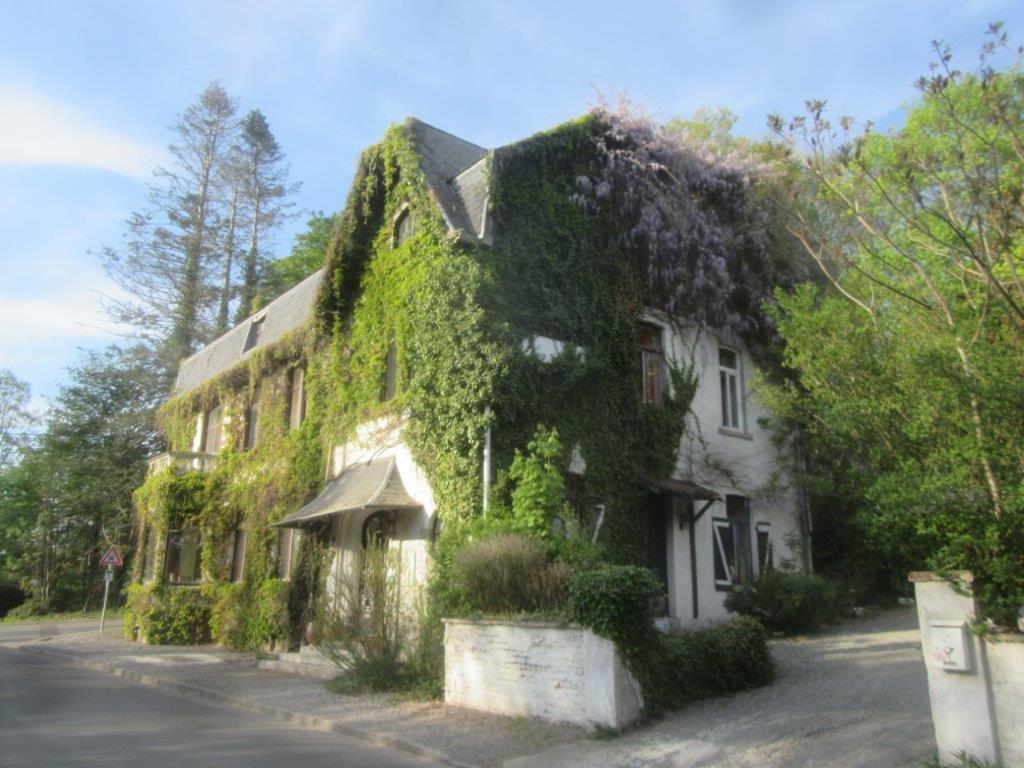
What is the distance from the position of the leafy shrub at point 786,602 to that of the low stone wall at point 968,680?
9017 millimetres

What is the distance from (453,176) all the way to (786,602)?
1039 cm

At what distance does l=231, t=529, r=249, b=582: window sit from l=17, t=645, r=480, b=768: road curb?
4.13 m

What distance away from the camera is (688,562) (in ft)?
55.8

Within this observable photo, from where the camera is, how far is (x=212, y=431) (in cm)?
2628

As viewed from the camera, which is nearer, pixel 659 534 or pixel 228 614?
pixel 659 534

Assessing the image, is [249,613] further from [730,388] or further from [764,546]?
[730,388]

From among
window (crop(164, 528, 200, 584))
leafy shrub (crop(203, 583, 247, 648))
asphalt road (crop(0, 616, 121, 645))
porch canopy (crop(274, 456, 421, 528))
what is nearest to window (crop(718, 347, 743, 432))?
porch canopy (crop(274, 456, 421, 528))

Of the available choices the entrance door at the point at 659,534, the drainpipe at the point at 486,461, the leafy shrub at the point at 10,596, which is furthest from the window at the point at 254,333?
the leafy shrub at the point at 10,596

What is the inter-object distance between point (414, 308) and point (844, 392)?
8651 mm

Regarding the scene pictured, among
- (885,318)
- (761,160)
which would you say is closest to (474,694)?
(885,318)

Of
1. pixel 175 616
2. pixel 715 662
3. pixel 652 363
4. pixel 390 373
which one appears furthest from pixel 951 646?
pixel 175 616

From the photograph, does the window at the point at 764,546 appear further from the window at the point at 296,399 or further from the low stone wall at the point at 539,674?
the window at the point at 296,399

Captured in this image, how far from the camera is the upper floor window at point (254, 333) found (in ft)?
82.9

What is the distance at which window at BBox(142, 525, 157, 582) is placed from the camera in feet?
77.7
